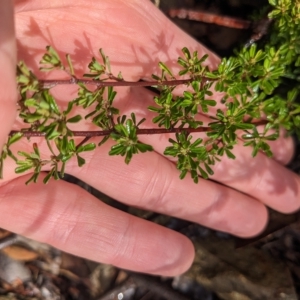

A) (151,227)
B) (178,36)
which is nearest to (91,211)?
(151,227)

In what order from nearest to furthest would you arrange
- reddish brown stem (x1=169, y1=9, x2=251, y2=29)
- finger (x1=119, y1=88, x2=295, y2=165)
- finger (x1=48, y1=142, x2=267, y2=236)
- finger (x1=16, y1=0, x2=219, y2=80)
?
finger (x1=16, y1=0, x2=219, y2=80) → finger (x1=119, y1=88, x2=295, y2=165) → finger (x1=48, y1=142, x2=267, y2=236) → reddish brown stem (x1=169, y1=9, x2=251, y2=29)

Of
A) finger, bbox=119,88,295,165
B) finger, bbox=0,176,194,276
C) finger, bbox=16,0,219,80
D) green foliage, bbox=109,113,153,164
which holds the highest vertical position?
finger, bbox=16,0,219,80

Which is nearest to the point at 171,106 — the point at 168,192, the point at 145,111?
the point at 145,111

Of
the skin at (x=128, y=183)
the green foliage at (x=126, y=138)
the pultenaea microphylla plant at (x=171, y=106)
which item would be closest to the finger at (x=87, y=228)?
the skin at (x=128, y=183)

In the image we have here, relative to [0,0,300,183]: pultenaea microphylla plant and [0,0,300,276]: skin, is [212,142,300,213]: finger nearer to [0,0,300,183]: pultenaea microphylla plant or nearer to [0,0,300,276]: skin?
[0,0,300,276]: skin

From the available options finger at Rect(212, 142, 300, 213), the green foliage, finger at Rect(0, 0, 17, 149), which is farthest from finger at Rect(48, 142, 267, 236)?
finger at Rect(0, 0, 17, 149)

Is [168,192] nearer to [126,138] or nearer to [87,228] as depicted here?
[87,228]
